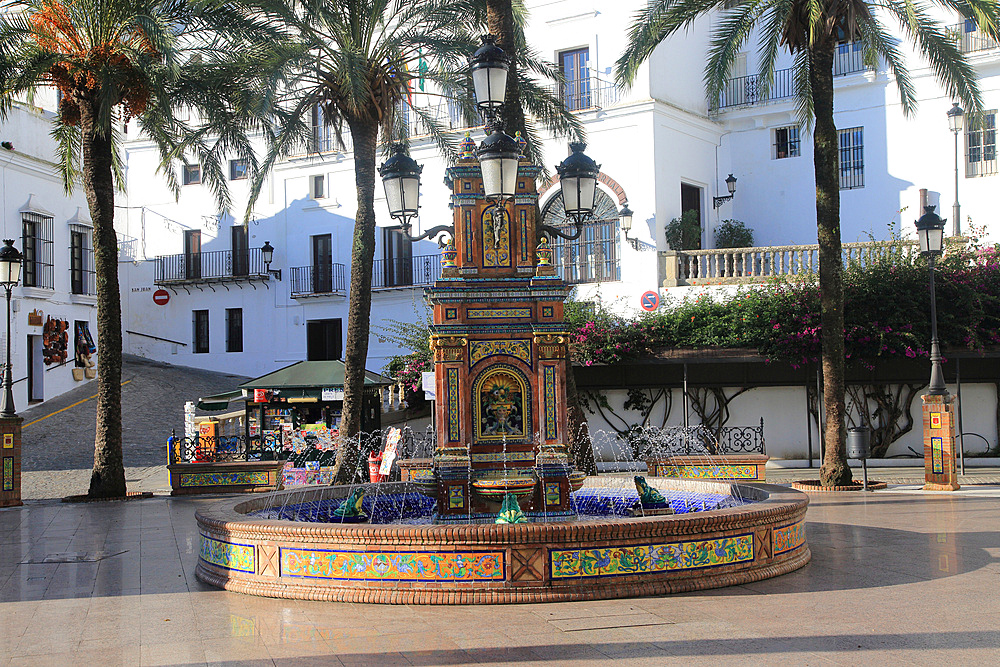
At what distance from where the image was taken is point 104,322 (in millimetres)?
17359

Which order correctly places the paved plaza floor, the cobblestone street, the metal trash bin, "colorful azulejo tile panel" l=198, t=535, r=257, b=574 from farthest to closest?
the cobblestone street
the metal trash bin
"colorful azulejo tile panel" l=198, t=535, r=257, b=574
the paved plaza floor

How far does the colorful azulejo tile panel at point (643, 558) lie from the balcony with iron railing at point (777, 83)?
67.8ft

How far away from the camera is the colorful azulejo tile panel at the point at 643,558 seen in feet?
25.6

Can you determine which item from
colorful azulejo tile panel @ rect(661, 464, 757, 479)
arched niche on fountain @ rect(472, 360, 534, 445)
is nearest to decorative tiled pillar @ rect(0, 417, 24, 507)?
arched niche on fountain @ rect(472, 360, 534, 445)

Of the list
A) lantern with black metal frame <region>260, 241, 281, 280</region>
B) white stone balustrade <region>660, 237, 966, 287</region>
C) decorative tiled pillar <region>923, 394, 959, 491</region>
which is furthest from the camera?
lantern with black metal frame <region>260, 241, 281, 280</region>

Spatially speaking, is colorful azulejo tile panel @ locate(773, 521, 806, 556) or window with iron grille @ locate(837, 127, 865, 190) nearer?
colorful azulejo tile panel @ locate(773, 521, 806, 556)

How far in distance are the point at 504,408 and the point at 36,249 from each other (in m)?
23.8

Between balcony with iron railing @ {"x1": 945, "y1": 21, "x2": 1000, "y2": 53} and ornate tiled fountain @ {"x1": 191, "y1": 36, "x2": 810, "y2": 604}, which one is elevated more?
balcony with iron railing @ {"x1": 945, "y1": 21, "x2": 1000, "y2": 53}

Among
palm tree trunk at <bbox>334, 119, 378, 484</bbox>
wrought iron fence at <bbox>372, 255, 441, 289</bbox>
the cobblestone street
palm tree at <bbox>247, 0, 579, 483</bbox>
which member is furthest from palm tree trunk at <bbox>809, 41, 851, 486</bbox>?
wrought iron fence at <bbox>372, 255, 441, 289</bbox>

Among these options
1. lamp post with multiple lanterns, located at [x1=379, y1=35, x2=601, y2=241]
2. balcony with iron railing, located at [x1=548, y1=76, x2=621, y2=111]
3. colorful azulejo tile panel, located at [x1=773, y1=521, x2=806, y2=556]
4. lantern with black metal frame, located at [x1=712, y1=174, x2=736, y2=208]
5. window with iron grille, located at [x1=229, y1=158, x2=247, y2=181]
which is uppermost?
balcony with iron railing, located at [x1=548, y1=76, x2=621, y2=111]

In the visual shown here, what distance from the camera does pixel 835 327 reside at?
1652cm

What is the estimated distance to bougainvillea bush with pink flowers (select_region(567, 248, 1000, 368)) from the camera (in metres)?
20.6

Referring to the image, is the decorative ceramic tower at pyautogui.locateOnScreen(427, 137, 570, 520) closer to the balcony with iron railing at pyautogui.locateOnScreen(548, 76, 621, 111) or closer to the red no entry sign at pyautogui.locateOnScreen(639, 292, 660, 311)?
the red no entry sign at pyautogui.locateOnScreen(639, 292, 660, 311)

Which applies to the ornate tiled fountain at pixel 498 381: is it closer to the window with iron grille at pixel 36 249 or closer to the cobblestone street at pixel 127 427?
the cobblestone street at pixel 127 427
